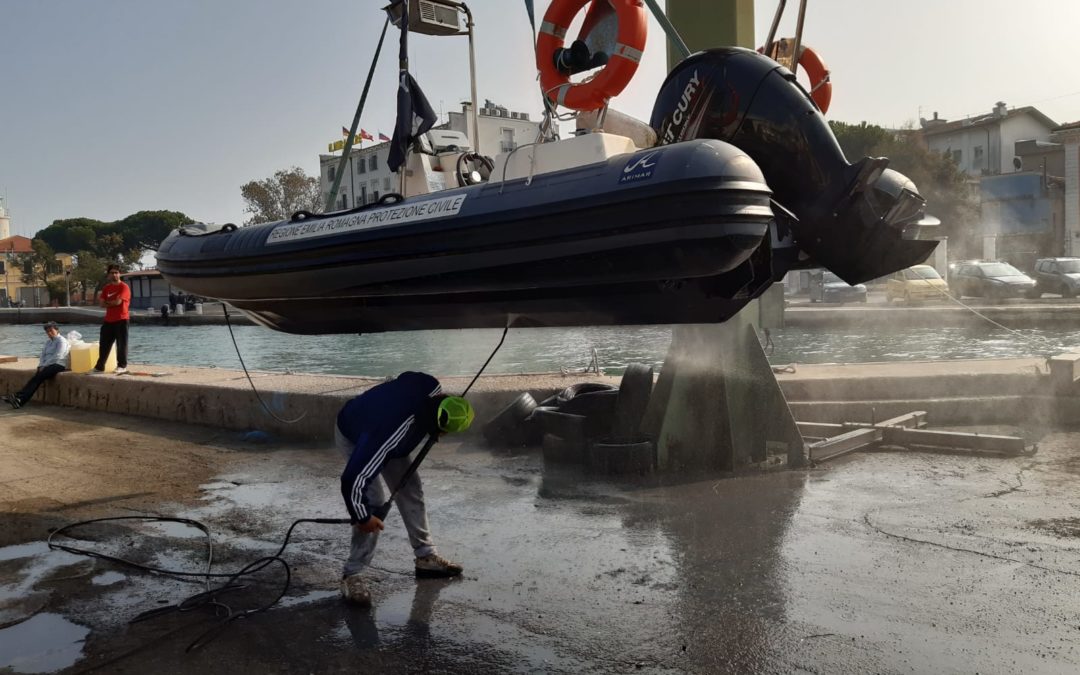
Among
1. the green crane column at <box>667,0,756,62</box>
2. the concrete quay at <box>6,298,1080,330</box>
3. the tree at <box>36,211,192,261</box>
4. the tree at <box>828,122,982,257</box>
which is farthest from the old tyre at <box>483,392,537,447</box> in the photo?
the tree at <box>36,211,192,261</box>

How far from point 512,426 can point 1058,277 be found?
76.9ft

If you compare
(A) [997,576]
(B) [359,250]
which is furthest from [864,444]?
(B) [359,250]

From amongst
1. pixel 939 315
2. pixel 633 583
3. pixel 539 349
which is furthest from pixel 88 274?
pixel 633 583

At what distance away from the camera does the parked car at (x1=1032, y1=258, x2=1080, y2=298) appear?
2486cm

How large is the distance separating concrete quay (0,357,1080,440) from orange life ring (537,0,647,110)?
332 centimetres

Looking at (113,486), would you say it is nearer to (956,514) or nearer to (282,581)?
(282,581)

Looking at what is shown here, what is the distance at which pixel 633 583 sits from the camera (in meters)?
4.29

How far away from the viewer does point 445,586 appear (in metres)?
4.38

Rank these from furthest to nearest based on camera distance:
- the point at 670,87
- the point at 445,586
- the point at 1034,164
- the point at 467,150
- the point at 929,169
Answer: the point at 1034,164, the point at 929,169, the point at 467,150, the point at 670,87, the point at 445,586

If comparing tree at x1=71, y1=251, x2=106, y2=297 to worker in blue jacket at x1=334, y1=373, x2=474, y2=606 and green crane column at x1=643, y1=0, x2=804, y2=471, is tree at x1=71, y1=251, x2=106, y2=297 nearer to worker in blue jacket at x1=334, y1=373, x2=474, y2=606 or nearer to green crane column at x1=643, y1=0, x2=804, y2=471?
green crane column at x1=643, y1=0, x2=804, y2=471

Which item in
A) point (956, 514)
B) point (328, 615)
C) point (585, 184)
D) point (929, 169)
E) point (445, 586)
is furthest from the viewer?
point (929, 169)

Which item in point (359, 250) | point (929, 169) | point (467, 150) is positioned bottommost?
point (359, 250)

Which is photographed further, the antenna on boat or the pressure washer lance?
the antenna on boat

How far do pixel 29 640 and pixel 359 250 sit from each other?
284 centimetres
